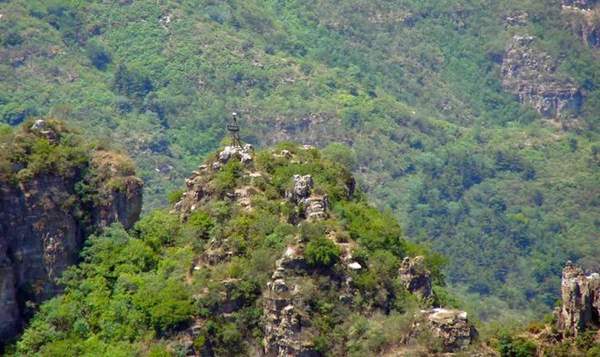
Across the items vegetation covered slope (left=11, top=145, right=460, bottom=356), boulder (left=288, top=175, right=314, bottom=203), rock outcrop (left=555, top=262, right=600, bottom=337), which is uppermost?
rock outcrop (left=555, top=262, right=600, bottom=337)

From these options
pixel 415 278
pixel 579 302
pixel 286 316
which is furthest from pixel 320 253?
pixel 579 302

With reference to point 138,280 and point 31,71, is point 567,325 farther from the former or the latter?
point 31,71

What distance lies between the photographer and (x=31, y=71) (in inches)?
7160

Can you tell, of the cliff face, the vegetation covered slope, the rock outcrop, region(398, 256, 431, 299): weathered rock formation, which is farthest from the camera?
the cliff face

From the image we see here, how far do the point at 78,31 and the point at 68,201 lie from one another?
116207 mm

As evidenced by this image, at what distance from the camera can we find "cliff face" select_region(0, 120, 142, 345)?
7906 cm

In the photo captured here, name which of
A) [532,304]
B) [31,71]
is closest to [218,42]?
[31,71]

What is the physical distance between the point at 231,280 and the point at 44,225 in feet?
26.2

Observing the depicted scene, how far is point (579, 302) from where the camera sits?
232ft

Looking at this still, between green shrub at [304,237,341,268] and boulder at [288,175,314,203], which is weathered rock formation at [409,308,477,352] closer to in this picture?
green shrub at [304,237,341,268]

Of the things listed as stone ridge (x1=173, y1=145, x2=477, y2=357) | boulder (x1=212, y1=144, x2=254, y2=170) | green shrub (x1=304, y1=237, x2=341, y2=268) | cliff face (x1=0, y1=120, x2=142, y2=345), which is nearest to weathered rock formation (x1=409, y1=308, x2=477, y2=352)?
stone ridge (x1=173, y1=145, x2=477, y2=357)

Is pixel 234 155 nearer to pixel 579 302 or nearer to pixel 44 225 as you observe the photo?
pixel 44 225

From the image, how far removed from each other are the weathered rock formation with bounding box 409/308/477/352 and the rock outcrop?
10.7 feet

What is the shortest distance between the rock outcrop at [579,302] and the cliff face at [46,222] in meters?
19.6
